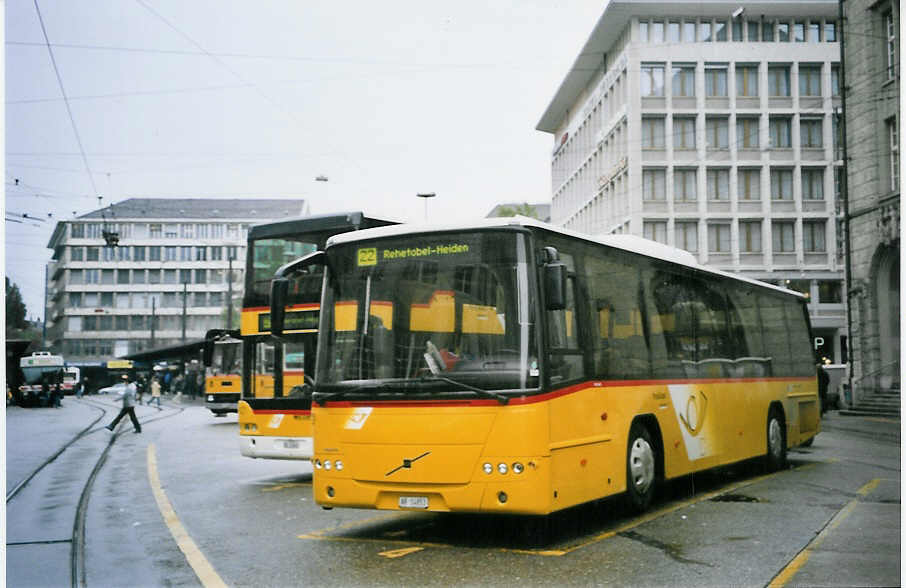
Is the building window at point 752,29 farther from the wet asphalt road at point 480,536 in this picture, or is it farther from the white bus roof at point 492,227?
the white bus roof at point 492,227

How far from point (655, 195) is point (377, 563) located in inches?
1473

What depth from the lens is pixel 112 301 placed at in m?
18.8

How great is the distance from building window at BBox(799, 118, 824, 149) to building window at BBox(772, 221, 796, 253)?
39.7ft

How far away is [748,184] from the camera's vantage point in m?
37.2

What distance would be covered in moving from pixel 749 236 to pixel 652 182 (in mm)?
4830

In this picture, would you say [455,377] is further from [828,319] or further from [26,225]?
[828,319]

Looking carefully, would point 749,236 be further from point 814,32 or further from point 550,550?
point 550,550

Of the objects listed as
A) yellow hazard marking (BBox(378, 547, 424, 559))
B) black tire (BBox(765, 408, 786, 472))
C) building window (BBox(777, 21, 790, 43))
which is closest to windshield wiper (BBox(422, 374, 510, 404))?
yellow hazard marking (BBox(378, 547, 424, 559))

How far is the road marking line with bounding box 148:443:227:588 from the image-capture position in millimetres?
7388

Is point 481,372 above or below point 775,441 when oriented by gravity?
above

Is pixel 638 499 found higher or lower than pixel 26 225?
lower

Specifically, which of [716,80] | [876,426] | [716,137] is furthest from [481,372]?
[716,137]

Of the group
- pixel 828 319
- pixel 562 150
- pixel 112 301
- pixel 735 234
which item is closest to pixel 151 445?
pixel 112 301

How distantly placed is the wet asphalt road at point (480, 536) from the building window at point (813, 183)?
855cm
